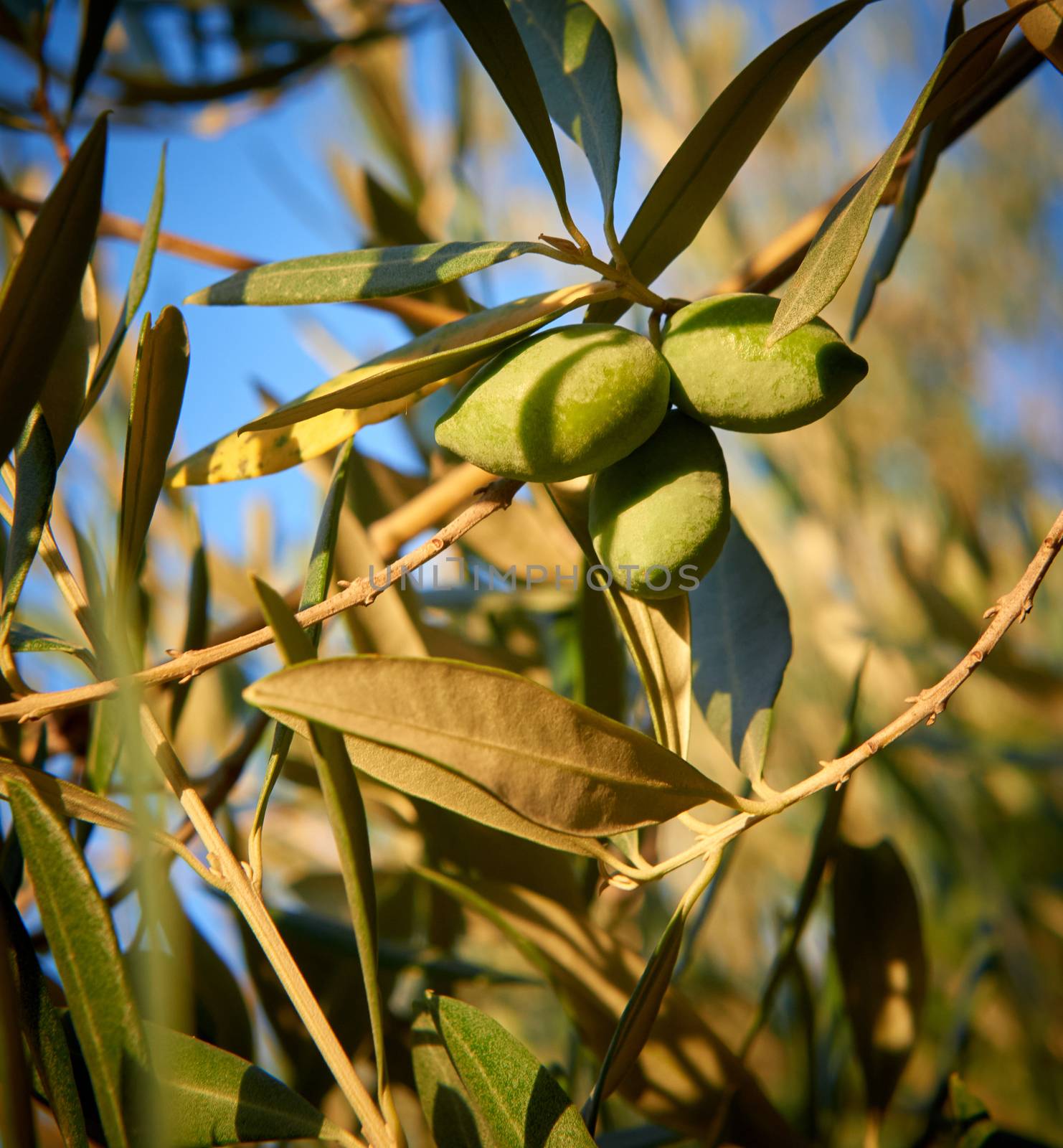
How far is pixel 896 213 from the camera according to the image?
52 cm

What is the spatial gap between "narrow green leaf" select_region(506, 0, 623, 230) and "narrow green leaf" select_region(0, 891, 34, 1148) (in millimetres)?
390

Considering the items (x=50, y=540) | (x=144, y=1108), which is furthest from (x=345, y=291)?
(x=144, y=1108)

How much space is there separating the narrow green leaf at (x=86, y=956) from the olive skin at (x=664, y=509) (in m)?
0.25

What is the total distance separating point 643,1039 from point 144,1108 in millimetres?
210

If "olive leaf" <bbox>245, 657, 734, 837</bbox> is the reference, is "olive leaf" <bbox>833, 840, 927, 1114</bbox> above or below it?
below

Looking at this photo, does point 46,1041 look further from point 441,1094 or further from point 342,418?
point 342,418

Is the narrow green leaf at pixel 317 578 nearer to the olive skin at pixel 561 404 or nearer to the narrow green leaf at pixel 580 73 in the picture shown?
the olive skin at pixel 561 404

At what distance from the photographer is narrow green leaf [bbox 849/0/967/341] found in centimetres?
48

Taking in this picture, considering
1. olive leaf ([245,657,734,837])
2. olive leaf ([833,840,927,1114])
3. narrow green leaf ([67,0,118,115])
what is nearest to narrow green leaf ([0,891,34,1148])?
olive leaf ([245,657,734,837])

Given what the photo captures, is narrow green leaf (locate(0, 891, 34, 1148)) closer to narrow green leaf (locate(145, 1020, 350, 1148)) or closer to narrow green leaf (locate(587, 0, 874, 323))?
narrow green leaf (locate(145, 1020, 350, 1148))

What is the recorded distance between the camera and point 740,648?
19.8 inches

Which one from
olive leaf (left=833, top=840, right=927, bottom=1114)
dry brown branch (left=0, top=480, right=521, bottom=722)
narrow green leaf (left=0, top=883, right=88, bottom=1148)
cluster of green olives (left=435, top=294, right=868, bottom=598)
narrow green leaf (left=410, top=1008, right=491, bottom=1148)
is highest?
cluster of green olives (left=435, top=294, right=868, bottom=598)

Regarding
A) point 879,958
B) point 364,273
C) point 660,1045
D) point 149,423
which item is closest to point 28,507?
point 149,423

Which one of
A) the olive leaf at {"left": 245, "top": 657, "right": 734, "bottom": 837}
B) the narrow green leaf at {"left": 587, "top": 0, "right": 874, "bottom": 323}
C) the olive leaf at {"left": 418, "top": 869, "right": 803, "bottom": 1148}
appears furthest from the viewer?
the olive leaf at {"left": 418, "top": 869, "right": 803, "bottom": 1148}
